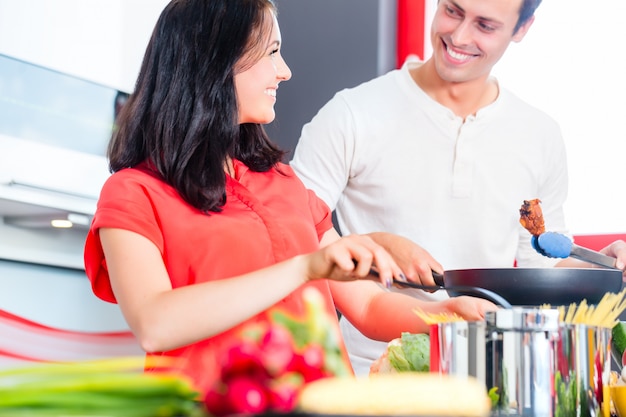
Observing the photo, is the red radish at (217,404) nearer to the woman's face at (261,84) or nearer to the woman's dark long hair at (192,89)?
the woman's dark long hair at (192,89)

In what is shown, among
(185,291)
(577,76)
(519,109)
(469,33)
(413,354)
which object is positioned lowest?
(413,354)

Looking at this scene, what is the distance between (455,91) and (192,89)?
1.09 m

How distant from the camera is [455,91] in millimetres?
2465

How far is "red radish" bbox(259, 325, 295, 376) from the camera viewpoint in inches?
24.3

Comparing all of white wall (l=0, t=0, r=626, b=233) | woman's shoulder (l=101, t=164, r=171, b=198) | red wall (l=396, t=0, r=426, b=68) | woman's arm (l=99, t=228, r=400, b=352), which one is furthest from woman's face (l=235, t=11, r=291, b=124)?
red wall (l=396, t=0, r=426, b=68)

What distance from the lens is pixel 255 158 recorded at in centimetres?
172

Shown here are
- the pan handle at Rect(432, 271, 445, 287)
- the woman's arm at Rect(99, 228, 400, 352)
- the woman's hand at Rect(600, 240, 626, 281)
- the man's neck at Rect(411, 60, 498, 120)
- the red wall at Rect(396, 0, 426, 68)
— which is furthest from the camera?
the red wall at Rect(396, 0, 426, 68)

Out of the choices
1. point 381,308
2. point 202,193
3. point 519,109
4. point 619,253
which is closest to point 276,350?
point 202,193

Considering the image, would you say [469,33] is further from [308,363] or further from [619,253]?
[308,363]

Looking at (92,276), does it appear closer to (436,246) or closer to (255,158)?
(255,158)

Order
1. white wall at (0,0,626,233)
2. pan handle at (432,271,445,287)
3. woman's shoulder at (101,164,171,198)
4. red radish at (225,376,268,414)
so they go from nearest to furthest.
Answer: red radish at (225,376,268,414), pan handle at (432,271,445,287), woman's shoulder at (101,164,171,198), white wall at (0,0,626,233)

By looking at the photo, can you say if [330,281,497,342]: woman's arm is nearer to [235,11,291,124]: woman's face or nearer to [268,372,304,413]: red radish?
[235,11,291,124]: woman's face

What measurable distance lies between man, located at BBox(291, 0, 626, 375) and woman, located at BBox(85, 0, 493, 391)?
2.12ft

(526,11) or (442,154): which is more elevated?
(526,11)
